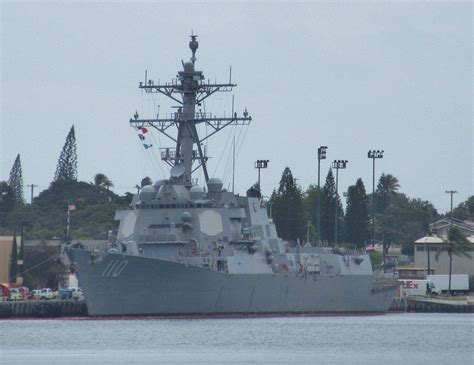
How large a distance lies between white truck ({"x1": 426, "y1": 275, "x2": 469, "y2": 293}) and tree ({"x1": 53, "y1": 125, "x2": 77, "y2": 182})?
3703cm

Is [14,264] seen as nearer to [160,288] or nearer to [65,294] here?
[65,294]

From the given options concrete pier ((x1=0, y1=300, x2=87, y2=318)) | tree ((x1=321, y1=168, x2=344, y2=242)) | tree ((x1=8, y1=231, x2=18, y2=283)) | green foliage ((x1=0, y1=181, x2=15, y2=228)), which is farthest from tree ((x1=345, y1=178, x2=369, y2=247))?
concrete pier ((x1=0, y1=300, x2=87, y2=318))

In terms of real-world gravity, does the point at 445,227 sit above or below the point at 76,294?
above

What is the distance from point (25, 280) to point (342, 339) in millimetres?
37090

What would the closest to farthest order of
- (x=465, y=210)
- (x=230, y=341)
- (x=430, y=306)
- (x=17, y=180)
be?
(x=230, y=341)
(x=430, y=306)
(x=17, y=180)
(x=465, y=210)

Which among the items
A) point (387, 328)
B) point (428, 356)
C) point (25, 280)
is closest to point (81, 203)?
point (25, 280)

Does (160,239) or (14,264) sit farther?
(14,264)

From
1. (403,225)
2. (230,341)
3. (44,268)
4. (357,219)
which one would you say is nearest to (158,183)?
(230,341)

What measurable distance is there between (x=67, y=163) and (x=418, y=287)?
4111cm

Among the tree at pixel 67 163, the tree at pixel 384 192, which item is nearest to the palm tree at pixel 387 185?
the tree at pixel 384 192

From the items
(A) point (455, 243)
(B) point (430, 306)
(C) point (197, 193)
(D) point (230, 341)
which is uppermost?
(C) point (197, 193)

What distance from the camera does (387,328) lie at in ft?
221

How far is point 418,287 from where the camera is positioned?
100 meters

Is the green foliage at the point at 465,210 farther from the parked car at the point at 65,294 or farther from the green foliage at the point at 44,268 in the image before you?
the parked car at the point at 65,294
